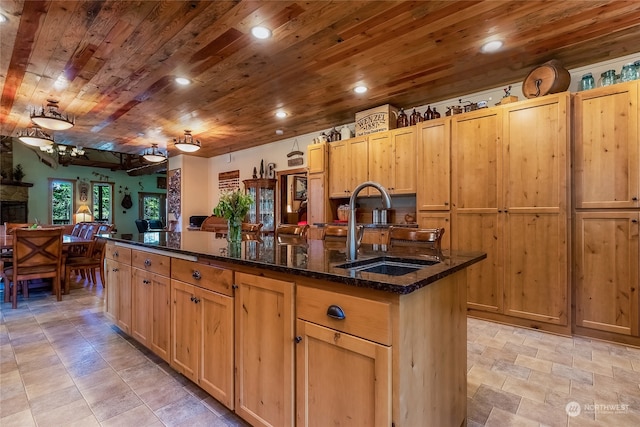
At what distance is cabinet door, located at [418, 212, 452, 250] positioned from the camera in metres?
3.56

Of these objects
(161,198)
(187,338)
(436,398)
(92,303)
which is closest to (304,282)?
(436,398)

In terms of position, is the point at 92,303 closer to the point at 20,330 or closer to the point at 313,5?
the point at 20,330

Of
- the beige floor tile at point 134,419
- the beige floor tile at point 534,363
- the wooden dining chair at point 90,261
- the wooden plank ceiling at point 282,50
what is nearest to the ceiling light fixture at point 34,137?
the wooden plank ceiling at point 282,50

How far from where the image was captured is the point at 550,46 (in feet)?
8.90

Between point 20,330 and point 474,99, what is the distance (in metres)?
5.44

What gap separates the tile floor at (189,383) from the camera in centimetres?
172

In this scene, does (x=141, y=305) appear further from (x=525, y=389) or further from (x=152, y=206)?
(x=152, y=206)

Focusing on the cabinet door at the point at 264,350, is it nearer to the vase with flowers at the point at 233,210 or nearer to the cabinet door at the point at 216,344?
the cabinet door at the point at 216,344

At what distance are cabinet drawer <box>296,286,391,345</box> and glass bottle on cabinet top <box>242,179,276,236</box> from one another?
4883 mm

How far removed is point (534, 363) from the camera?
2.36m

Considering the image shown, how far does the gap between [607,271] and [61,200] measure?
13135 millimetres

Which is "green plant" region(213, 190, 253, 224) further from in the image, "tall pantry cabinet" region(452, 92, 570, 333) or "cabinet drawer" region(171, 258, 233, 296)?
"tall pantry cabinet" region(452, 92, 570, 333)
